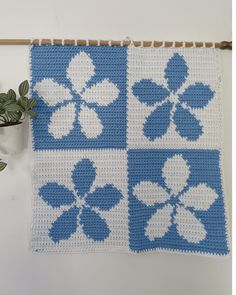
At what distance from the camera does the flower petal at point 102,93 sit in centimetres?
94

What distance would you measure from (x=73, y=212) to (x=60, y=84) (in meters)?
0.47

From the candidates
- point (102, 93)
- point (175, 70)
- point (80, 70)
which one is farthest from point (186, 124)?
point (80, 70)

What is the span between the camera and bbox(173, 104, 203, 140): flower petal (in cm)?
96

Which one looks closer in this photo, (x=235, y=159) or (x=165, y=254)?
(x=235, y=159)

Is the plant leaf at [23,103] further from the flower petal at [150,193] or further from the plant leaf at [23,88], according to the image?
the flower petal at [150,193]

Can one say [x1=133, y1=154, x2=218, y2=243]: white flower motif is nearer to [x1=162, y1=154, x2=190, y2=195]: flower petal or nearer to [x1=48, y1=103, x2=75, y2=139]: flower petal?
[x1=162, y1=154, x2=190, y2=195]: flower petal

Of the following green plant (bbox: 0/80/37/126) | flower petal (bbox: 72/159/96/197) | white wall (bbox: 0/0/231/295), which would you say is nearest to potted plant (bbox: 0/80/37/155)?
green plant (bbox: 0/80/37/126)

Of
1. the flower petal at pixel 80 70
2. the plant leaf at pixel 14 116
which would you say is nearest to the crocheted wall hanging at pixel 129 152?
the flower petal at pixel 80 70

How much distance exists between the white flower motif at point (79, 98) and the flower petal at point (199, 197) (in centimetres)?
41

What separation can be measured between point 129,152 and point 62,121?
0.89 feet
